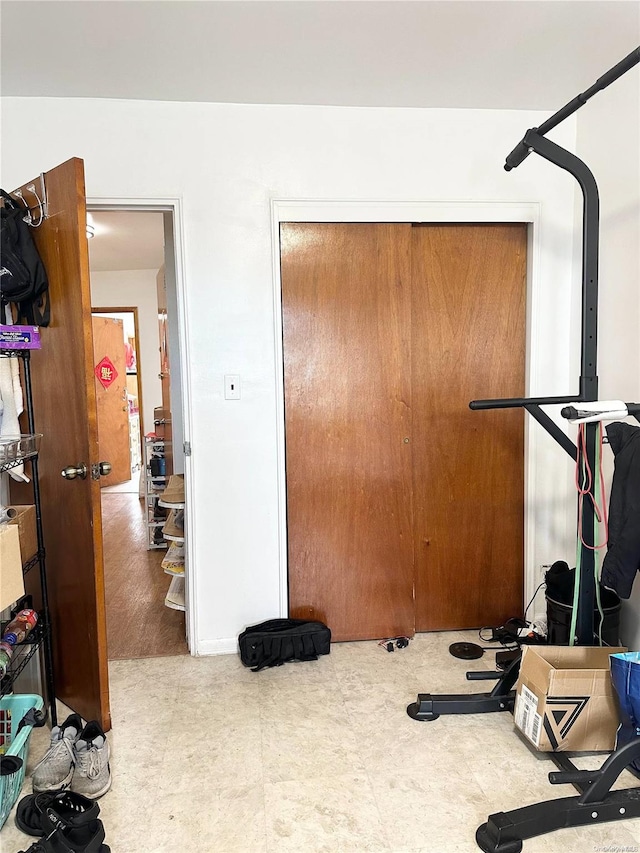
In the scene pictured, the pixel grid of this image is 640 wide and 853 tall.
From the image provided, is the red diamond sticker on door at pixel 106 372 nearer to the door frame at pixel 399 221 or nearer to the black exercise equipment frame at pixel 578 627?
the door frame at pixel 399 221

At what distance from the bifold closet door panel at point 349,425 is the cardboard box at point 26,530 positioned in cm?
110

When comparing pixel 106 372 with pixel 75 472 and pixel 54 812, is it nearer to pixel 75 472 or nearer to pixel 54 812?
pixel 75 472

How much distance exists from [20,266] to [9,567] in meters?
1.03

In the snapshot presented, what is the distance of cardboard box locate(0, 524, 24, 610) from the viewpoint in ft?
6.06

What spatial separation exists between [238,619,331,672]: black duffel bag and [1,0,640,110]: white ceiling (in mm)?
2327

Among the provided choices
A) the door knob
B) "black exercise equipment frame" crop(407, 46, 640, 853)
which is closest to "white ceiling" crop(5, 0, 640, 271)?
"black exercise equipment frame" crop(407, 46, 640, 853)

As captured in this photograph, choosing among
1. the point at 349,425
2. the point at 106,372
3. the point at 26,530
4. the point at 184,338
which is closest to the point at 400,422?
the point at 349,425

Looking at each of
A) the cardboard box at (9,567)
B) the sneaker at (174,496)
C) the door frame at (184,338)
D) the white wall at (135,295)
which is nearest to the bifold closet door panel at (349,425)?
the door frame at (184,338)

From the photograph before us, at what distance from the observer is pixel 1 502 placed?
248cm

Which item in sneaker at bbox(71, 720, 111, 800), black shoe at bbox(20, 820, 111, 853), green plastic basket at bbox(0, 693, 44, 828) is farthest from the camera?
sneaker at bbox(71, 720, 111, 800)

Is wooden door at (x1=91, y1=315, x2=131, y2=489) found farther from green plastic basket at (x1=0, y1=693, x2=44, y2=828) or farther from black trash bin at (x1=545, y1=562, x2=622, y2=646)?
black trash bin at (x1=545, y1=562, x2=622, y2=646)

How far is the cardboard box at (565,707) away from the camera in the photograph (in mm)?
1973

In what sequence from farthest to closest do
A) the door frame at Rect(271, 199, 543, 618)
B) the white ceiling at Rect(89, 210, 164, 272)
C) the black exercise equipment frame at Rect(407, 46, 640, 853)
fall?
1. the white ceiling at Rect(89, 210, 164, 272)
2. the door frame at Rect(271, 199, 543, 618)
3. the black exercise equipment frame at Rect(407, 46, 640, 853)

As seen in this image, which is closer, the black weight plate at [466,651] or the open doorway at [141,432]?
the black weight plate at [466,651]
